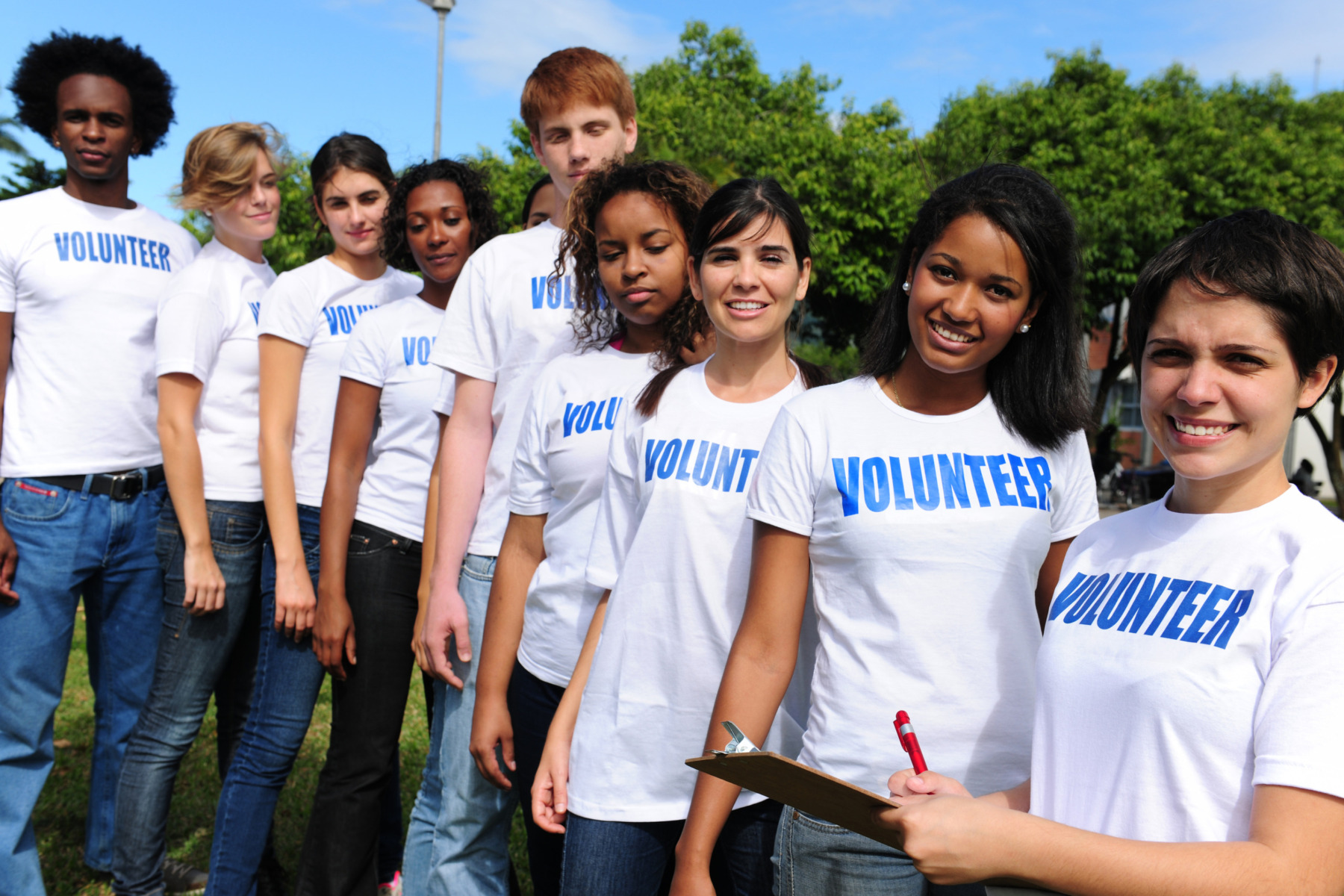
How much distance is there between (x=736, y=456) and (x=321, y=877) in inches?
74.8

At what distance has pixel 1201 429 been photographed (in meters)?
1.31

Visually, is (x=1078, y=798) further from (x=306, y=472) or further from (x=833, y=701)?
(x=306, y=472)

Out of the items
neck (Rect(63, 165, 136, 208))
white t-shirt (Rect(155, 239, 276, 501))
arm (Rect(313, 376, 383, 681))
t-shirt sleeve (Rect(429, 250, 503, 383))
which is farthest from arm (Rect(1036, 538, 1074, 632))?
neck (Rect(63, 165, 136, 208))

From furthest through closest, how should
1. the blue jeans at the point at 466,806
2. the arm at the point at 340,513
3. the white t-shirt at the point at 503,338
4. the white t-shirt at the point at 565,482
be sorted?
the arm at the point at 340,513
the white t-shirt at the point at 503,338
the blue jeans at the point at 466,806
the white t-shirt at the point at 565,482

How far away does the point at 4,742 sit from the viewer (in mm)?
3076

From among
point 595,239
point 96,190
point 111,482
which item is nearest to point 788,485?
point 595,239

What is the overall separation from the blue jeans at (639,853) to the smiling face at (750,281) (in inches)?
37.1

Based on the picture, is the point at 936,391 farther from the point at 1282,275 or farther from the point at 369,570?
the point at 369,570

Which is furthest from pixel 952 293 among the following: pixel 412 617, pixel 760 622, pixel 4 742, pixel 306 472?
pixel 4 742

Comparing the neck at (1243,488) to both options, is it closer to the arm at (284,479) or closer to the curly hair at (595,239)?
the curly hair at (595,239)

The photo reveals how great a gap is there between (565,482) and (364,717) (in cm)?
116

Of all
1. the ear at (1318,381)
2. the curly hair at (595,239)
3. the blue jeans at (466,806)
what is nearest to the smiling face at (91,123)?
the curly hair at (595,239)

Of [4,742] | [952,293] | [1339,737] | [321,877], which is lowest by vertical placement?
[321,877]

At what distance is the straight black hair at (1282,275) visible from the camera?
1267 mm
